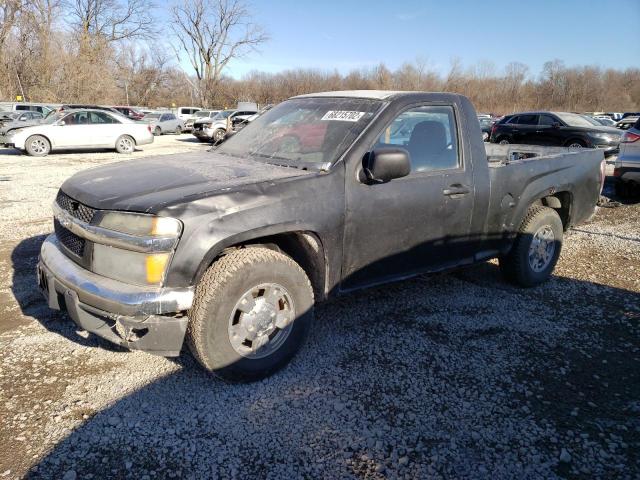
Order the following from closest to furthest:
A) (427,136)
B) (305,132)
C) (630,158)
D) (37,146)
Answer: (305,132) → (427,136) → (630,158) → (37,146)

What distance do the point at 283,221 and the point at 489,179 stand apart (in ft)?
6.68

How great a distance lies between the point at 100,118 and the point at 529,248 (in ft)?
52.1

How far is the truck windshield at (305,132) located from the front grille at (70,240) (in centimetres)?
140

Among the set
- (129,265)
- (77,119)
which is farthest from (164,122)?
(129,265)

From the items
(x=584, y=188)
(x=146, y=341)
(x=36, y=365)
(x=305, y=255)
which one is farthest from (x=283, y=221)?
(x=584, y=188)

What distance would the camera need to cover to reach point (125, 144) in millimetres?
16953

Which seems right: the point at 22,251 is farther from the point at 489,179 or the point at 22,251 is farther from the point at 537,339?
the point at 537,339

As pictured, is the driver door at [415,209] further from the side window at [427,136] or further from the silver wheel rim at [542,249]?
the silver wheel rim at [542,249]

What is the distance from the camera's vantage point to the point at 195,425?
→ 2.57 m

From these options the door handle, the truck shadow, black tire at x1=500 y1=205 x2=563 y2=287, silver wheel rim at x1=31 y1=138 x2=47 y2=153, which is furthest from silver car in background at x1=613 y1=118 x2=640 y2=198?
silver wheel rim at x1=31 y1=138 x2=47 y2=153

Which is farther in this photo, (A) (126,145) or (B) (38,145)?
(A) (126,145)

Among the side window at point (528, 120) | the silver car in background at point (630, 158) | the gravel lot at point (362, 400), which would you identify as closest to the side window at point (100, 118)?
the gravel lot at point (362, 400)

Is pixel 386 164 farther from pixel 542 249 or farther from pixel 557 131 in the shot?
pixel 557 131

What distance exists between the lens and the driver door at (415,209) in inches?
126
